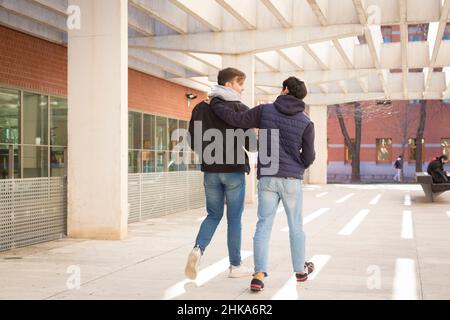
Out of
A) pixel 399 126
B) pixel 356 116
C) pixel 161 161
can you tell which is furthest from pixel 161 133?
pixel 399 126

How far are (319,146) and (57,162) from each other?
58.4 feet

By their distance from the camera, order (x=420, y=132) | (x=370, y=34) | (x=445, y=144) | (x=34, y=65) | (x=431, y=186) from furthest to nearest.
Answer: (x=445, y=144) → (x=420, y=132) → (x=431, y=186) → (x=34, y=65) → (x=370, y=34)

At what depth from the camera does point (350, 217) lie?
14.0 metres

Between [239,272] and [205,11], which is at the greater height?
[205,11]

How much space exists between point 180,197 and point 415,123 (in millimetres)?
36256

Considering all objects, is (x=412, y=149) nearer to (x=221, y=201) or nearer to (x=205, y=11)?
(x=205, y=11)

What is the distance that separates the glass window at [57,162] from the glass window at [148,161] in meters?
6.13

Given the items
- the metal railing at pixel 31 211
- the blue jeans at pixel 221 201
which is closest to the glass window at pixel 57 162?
the metal railing at pixel 31 211

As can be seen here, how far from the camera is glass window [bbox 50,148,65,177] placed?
17.5 m

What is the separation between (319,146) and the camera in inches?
1299

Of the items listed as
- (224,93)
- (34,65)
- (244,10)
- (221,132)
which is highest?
(244,10)
